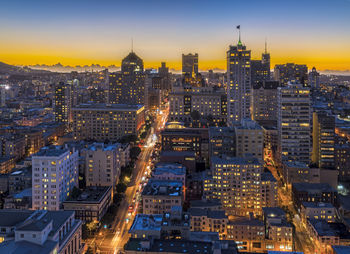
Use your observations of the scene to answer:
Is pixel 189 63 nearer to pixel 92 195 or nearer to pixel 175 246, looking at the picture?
pixel 92 195

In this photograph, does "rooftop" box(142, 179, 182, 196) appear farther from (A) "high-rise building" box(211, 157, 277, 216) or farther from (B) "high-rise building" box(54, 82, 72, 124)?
(B) "high-rise building" box(54, 82, 72, 124)

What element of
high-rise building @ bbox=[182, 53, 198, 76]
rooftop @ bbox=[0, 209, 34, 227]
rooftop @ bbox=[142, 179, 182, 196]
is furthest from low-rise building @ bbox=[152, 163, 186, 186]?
Result: high-rise building @ bbox=[182, 53, 198, 76]

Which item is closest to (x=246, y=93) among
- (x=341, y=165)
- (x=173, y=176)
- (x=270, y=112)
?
(x=270, y=112)

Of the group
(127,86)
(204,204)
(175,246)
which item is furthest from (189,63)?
(175,246)

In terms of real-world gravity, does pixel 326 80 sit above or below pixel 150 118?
above

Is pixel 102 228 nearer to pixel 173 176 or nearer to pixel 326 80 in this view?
pixel 173 176

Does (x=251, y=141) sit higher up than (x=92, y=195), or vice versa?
(x=251, y=141)

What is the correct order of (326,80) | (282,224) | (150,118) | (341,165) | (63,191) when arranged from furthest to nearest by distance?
(326,80) → (150,118) → (341,165) → (63,191) → (282,224)
